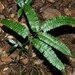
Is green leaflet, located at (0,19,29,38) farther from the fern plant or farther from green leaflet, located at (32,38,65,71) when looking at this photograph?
green leaflet, located at (32,38,65,71)

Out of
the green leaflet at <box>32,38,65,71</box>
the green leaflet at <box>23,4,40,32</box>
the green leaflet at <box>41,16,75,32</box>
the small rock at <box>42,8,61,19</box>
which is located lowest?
the small rock at <box>42,8,61,19</box>

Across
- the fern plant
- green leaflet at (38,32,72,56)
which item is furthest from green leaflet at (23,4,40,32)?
green leaflet at (38,32,72,56)

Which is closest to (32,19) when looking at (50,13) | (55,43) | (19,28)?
(19,28)

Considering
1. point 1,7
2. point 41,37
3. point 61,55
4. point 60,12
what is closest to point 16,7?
point 1,7

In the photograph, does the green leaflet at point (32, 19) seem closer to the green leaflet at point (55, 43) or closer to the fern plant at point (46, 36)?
the fern plant at point (46, 36)

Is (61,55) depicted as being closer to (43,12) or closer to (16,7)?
(43,12)

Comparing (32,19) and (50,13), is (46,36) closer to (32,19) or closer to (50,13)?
(32,19)
